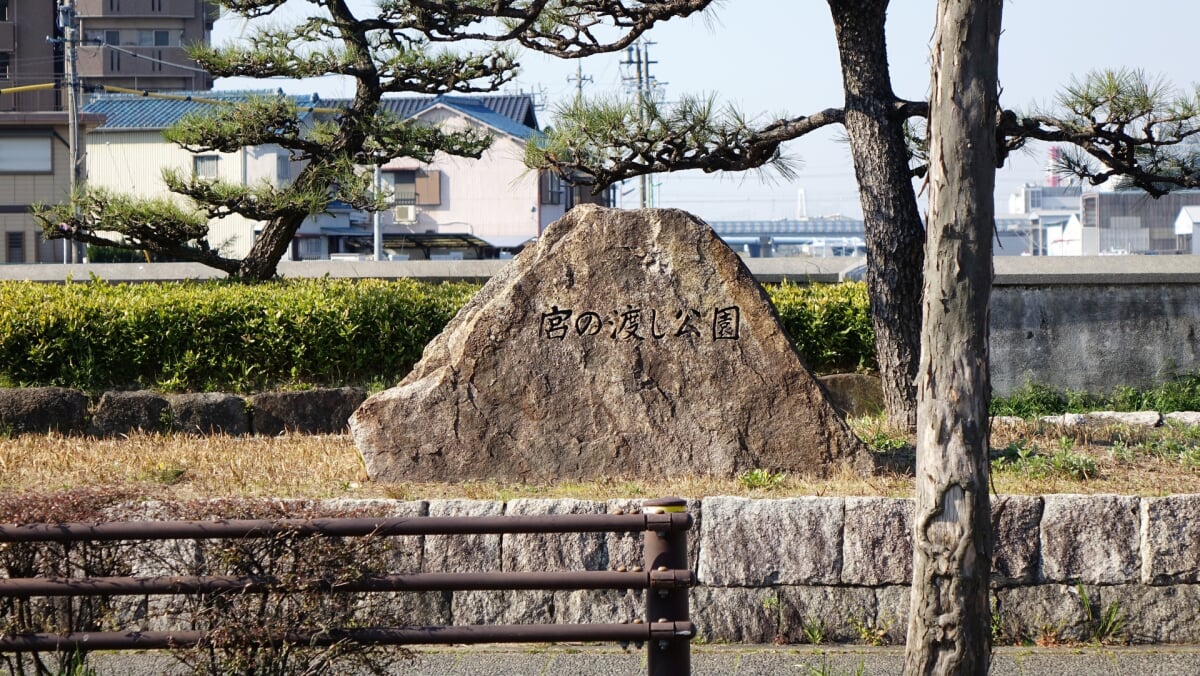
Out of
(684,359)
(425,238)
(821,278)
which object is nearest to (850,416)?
(821,278)

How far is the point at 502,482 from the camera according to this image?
714 cm

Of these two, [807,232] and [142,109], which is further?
[807,232]

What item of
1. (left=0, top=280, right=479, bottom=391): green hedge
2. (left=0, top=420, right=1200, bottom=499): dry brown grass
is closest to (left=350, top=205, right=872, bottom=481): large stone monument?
(left=0, top=420, right=1200, bottom=499): dry brown grass

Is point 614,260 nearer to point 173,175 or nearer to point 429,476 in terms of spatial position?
point 429,476

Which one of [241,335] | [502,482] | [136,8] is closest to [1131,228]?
[136,8]

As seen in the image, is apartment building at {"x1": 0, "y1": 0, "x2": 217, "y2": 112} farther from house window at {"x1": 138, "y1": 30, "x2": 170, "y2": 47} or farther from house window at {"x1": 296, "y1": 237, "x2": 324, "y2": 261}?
house window at {"x1": 296, "y1": 237, "x2": 324, "y2": 261}

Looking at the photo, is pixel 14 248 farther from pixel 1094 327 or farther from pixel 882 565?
pixel 882 565

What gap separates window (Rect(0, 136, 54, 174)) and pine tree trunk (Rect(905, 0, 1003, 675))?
36.2m

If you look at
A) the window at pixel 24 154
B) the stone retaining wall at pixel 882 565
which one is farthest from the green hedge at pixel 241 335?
the window at pixel 24 154

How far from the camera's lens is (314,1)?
11.9m

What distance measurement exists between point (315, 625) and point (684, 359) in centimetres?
344

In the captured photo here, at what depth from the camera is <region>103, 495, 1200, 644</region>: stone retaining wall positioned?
5930mm

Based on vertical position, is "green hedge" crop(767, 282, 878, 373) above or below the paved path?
above

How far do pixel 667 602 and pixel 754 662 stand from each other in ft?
5.14
